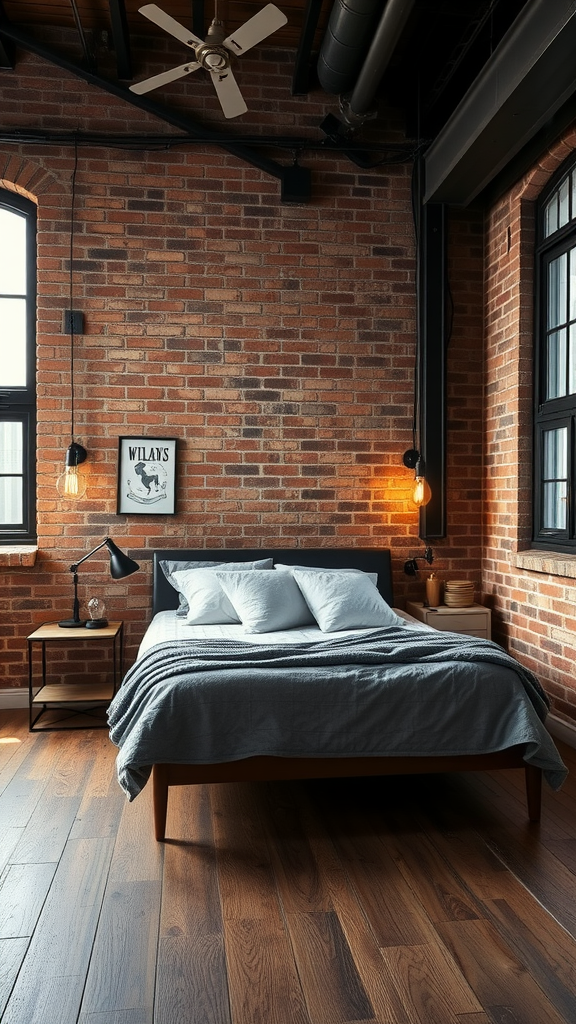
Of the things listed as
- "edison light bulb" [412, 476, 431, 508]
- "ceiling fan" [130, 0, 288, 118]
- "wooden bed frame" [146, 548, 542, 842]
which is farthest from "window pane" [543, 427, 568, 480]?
"ceiling fan" [130, 0, 288, 118]

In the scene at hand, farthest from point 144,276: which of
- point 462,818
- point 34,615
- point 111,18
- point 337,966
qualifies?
point 337,966

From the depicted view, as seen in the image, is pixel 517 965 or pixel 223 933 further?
pixel 223 933

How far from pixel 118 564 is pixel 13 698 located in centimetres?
120

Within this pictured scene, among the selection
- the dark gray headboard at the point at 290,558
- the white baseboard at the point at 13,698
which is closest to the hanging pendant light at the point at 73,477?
the dark gray headboard at the point at 290,558

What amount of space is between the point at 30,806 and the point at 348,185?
13.5ft

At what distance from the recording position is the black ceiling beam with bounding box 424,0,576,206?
327 cm

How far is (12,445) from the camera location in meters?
5.02

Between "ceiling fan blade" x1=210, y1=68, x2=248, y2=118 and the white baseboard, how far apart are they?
353 centimetres

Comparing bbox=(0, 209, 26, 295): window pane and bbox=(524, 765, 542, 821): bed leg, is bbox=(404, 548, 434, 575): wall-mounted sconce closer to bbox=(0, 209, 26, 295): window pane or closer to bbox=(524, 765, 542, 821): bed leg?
bbox=(524, 765, 542, 821): bed leg

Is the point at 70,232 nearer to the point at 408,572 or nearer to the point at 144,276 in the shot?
the point at 144,276

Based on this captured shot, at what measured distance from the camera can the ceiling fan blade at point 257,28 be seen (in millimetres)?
2961

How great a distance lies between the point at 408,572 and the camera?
5.13m

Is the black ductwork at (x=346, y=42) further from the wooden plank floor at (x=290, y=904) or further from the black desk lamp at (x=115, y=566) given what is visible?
the wooden plank floor at (x=290, y=904)

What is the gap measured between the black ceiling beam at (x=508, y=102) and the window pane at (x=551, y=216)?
14.2 inches
